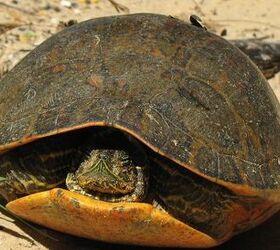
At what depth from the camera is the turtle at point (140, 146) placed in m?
3.05

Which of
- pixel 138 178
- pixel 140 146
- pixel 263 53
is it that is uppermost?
pixel 263 53

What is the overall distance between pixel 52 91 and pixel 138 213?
725 mm

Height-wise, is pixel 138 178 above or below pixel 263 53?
below

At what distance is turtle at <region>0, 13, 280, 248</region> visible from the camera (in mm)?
3053

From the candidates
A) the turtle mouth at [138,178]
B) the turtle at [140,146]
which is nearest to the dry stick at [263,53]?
the turtle at [140,146]

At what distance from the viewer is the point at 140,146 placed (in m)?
3.16

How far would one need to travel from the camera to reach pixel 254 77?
3.62 meters

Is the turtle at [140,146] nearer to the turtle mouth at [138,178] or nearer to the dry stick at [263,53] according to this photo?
the turtle mouth at [138,178]

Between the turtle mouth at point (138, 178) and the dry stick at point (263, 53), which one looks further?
the dry stick at point (263, 53)

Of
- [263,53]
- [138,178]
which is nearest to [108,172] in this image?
[138,178]

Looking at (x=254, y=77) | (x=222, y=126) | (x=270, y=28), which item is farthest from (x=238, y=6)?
(x=222, y=126)

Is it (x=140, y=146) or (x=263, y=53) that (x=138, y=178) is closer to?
(x=140, y=146)

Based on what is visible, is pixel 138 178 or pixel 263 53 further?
pixel 263 53

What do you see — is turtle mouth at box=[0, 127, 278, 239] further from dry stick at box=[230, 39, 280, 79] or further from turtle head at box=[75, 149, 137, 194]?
dry stick at box=[230, 39, 280, 79]
